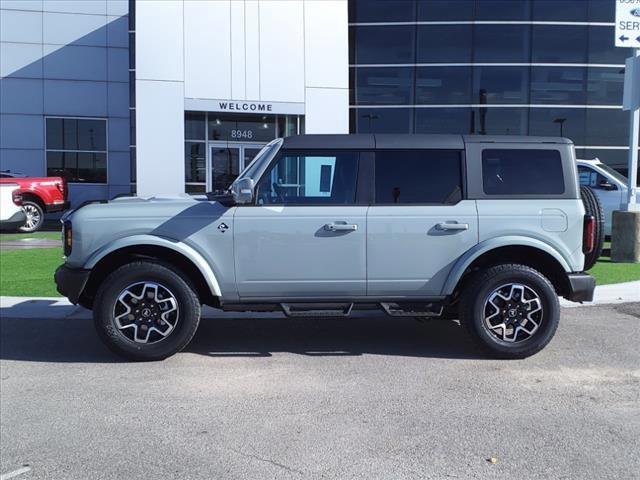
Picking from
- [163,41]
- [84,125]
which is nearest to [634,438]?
[163,41]

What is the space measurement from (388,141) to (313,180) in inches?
30.4

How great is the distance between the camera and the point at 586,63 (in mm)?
20172

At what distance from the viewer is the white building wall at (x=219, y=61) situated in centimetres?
1675

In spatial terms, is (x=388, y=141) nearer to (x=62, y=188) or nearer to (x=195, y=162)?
(x=195, y=162)

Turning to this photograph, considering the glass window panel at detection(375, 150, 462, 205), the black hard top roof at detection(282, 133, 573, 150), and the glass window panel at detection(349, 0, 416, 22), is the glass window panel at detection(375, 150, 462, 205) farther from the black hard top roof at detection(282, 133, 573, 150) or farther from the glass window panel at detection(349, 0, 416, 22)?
the glass window panel at detection(349, 0, 416, 22)

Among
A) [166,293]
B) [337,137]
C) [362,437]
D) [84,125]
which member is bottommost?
[362,437]

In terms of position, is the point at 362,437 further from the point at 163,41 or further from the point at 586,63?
the point at 586,63

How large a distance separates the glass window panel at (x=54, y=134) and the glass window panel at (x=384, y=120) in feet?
34.1

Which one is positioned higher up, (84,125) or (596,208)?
(84,125)

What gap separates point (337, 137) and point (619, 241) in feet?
25.1

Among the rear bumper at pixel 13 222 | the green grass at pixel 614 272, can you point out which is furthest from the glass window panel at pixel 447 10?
the rear bumper at pixel 13 222

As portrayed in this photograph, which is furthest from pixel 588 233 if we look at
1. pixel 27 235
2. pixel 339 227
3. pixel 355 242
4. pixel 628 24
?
pixel 27 235

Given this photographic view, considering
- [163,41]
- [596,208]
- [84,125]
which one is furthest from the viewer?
[84,125]

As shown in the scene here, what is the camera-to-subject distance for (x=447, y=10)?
20.4 meters
